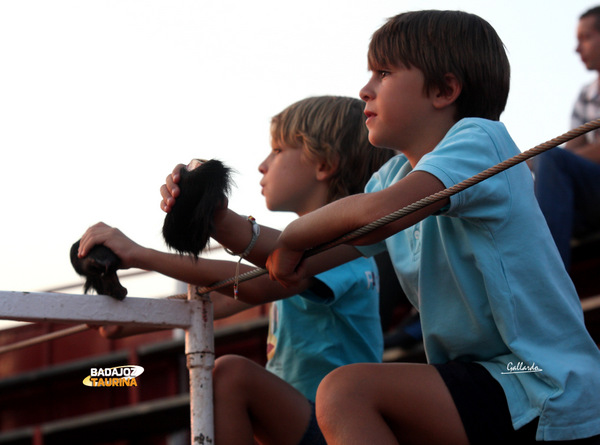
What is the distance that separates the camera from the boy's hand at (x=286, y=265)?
1148mm

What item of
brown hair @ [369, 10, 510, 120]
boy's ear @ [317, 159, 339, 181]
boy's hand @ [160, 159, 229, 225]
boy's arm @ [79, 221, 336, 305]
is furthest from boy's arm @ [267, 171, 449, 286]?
boy's ear @ [317, 159, 339, 181]

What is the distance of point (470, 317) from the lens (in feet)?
3.77

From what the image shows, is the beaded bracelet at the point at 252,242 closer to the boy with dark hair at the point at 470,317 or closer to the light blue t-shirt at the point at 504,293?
the boy with dark hair at the point at 470,317

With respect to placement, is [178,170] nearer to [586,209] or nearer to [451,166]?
[451,166]

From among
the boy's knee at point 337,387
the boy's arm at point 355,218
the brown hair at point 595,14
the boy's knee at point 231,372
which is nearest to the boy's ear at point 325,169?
the boy's knee at point 231,372

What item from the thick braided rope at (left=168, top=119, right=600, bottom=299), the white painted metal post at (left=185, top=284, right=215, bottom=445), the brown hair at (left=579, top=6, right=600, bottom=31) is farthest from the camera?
the brown hair at (left=579, top=6, right=600, bottom=31)

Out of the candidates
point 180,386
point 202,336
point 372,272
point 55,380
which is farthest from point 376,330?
point 55,380

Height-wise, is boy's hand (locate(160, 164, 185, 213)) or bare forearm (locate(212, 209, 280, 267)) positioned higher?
boy's hand (locate(160, 164, 185, 213))

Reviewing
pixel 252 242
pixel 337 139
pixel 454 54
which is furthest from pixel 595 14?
pixel 252 242

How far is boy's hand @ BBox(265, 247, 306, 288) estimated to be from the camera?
1148 mm

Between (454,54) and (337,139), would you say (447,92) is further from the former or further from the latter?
(337,139)

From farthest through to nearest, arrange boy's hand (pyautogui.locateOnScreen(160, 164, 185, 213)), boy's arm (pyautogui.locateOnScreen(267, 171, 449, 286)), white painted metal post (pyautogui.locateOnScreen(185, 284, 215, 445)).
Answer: white painted metal post (pyautogui.locateOnScreen(185, 284, 215, 445)), boy's hand (pyautogui.locateOnScreen(160, 164, 185, 213)), boy's arm (pyautogui.locateOnScreen(267, 171, 449, 286))

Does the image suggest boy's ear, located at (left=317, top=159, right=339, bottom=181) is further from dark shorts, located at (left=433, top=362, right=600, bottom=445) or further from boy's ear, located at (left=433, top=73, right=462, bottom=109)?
dark shorts, located at (left=433, top=362, right=600, bottom=445)

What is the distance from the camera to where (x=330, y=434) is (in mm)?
1057
